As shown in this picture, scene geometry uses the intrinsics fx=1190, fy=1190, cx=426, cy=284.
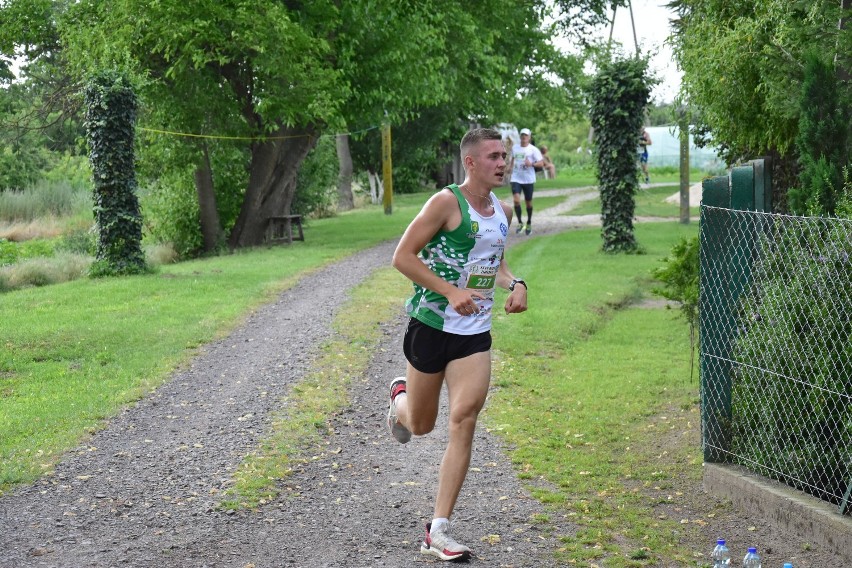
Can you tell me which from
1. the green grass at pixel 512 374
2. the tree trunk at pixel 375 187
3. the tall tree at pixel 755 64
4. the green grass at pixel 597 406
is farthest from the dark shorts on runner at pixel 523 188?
the tree trunk at pixel 375 187

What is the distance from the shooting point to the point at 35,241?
26531 mm

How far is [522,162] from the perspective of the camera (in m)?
23.1

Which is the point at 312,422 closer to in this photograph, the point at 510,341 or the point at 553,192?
the point at 510,341

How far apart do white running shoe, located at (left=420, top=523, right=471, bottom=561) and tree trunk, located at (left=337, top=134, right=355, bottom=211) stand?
35.2 metres

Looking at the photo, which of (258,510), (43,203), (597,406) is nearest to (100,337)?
(597,406)

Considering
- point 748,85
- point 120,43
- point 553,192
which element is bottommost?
point 553,192

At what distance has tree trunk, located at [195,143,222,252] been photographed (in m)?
23.9

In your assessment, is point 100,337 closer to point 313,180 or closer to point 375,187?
point 313,180

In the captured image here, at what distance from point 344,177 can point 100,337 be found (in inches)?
1154

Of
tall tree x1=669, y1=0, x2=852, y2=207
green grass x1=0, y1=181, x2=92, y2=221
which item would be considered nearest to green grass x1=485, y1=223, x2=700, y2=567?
tall tree x1=669, y1=0, x2=852, y2=207

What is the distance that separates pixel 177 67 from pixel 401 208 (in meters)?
18.0

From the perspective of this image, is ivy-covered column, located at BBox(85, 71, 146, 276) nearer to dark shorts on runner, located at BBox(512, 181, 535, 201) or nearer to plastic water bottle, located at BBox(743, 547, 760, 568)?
dark shorts on runner, located at BBox(512, 181, 535, 201)

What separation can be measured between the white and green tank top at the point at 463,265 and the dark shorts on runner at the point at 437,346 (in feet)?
0.13

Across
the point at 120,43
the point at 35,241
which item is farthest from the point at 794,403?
the point at 35,241
